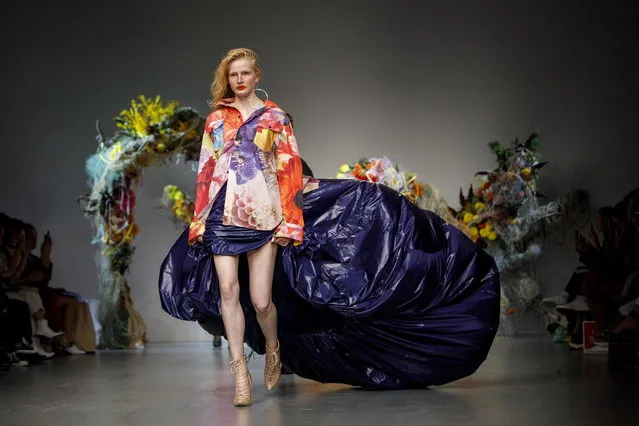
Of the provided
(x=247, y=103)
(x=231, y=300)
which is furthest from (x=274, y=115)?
(x=231, y=300)

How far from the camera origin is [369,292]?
3482 mm

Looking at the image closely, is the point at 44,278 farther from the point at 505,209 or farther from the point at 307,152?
the point at 505,209

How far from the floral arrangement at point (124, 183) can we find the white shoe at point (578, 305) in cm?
286

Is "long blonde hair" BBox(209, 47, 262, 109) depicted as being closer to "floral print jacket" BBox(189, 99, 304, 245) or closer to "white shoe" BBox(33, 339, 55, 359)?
"floral print jacket" BBox(189, 99, 304, 245)

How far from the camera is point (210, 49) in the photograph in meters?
7.78

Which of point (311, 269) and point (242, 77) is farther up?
point (242, 77)

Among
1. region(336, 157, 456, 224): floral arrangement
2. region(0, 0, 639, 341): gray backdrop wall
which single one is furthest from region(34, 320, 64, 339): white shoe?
region(336, 157, 456, 224): floral arrangement

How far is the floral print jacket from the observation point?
332 centimetres

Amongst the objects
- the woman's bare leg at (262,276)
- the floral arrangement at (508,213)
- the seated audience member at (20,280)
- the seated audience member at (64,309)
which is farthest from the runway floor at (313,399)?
the floral arrangement at (508,213)

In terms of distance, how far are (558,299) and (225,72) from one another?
388 centimetres

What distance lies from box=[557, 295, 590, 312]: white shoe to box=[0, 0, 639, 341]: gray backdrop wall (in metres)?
1.46

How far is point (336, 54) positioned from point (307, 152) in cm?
86

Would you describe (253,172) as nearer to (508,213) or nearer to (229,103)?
(229,103)

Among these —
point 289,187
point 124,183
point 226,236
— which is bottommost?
point 226,236
